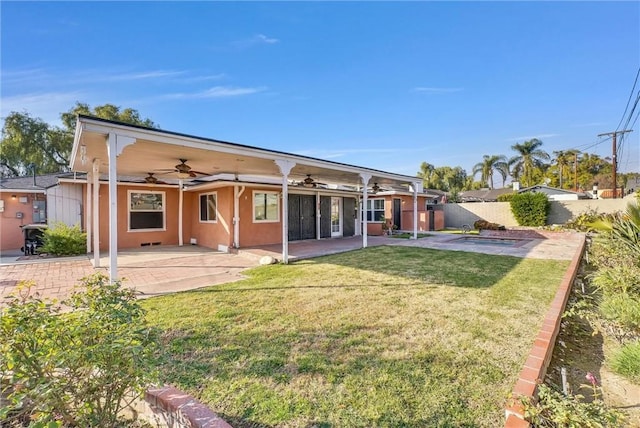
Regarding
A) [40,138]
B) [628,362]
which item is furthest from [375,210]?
[40,138]

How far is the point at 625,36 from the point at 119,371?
51.2ft

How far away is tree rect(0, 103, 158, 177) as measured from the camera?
20.8m

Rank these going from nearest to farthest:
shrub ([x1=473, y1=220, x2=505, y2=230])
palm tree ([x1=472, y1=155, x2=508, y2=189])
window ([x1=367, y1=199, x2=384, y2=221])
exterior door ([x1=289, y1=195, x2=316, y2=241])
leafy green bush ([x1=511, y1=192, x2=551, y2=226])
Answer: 1. exterior door ([x1=289, y1=195, x2=316, y2=241])
2. shrub ([x1=473, y1=220, x2=505, y2=230])
3. leafy green bush ([x1=511, y1=192, x2=551, y2=226])
4. window ([x1=367, y1=199, x2=384, y2=221])
5. palm tree ([x1=472, y1=155, x2=508, y2=189])

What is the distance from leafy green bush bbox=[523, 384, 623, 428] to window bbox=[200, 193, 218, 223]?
11.0 meters

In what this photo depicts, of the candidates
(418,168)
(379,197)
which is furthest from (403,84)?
(418,168)

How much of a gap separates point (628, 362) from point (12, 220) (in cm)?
1786

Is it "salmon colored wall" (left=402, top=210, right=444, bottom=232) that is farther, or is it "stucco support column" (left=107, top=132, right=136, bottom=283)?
"salmon colored wall" (left=402, top=210, right=444, bottom=232)

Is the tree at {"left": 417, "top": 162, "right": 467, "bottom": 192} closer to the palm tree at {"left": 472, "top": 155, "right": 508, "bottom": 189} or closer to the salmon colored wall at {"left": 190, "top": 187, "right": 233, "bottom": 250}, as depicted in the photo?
the palm tree at {"left": 472, "top": 155, "right": 508, "bottom": 189}

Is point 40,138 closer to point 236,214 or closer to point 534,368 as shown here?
A: point 236,214

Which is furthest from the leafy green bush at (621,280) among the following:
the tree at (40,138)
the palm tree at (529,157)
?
the palm tree at (529,157)

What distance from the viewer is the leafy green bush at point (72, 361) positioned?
1.56 m

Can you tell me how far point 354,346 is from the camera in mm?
3291

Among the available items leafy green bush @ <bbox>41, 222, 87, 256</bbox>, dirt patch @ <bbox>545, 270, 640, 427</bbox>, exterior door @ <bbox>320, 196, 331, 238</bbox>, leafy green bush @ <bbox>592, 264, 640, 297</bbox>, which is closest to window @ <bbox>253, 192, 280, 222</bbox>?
exterior door @ <bbox>320, 196, 331, 238</bbox>

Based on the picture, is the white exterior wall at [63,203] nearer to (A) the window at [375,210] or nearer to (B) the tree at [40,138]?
(B) the tree at [40,138]
